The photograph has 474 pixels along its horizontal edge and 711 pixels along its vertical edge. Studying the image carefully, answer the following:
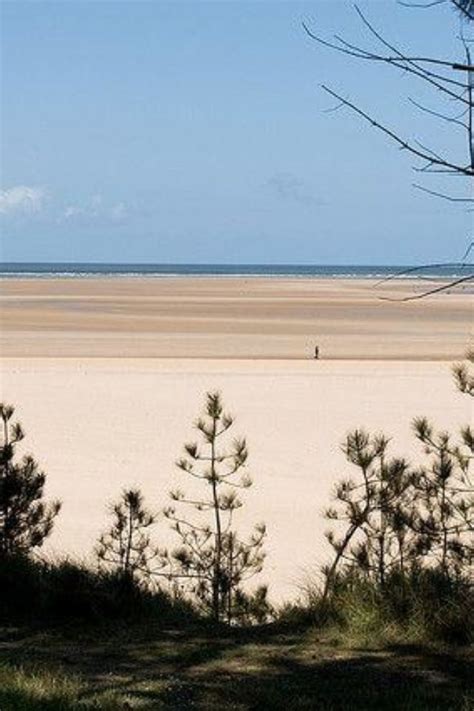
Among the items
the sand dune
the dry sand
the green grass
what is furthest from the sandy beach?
the green grass

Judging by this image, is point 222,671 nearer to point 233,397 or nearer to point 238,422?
point 238,422

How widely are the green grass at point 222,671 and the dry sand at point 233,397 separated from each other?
323 centimetres

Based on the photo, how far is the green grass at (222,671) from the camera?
4906 millimetres

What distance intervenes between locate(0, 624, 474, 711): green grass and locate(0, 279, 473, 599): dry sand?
3.23 meters

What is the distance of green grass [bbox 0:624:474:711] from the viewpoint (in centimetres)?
491

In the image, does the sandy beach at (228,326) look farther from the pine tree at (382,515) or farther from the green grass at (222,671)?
the green grass at (222,671)

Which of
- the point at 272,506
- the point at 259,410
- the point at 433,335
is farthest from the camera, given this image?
the point at 433,335

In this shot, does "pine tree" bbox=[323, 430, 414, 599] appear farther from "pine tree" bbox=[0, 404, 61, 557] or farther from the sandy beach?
the sandy beach

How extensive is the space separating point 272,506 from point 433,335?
31.1 m

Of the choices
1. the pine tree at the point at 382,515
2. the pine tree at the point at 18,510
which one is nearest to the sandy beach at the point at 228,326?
the pine tree at the point at 18,510

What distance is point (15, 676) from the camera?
16.2 feet

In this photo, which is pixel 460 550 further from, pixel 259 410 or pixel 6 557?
pixel 259 410

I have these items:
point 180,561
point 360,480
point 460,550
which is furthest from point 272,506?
point 460,550

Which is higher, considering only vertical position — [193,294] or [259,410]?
[193,294]
